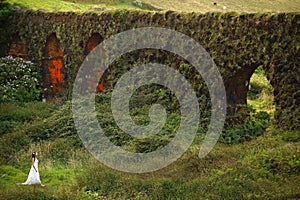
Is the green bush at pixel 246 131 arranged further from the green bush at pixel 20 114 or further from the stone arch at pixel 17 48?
the stone arch at pixel 17 48

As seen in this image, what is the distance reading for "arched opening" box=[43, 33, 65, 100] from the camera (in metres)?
22.5

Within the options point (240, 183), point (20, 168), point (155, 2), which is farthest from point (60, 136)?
point (155, 2)

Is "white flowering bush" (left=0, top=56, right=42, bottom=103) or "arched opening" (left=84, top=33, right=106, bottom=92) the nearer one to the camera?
"arched opening" (left=84, top=33, right=106, bottom=92)

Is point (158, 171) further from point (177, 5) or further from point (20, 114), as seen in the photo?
point (177, 5)

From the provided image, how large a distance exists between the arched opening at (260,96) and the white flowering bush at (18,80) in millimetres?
9123

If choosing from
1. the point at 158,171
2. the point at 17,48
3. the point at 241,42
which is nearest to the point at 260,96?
the point at 241,42

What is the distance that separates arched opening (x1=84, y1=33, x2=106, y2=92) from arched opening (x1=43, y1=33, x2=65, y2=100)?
178 cm

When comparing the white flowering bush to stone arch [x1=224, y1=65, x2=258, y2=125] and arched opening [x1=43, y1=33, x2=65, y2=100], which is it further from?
stone arch [x1=224, y1=65, x2=258, y2=125]

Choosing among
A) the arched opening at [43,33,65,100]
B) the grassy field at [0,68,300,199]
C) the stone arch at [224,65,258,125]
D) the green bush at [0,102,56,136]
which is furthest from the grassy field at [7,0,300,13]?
the grassy field at [0,68,300,199]

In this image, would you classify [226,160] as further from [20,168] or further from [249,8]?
[249,8]

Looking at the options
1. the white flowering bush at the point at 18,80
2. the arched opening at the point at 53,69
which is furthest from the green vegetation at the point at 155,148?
the arched opening at the point at 53,69

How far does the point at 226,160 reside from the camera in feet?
39.5

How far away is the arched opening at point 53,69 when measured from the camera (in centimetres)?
2253

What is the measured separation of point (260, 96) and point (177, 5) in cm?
1457
